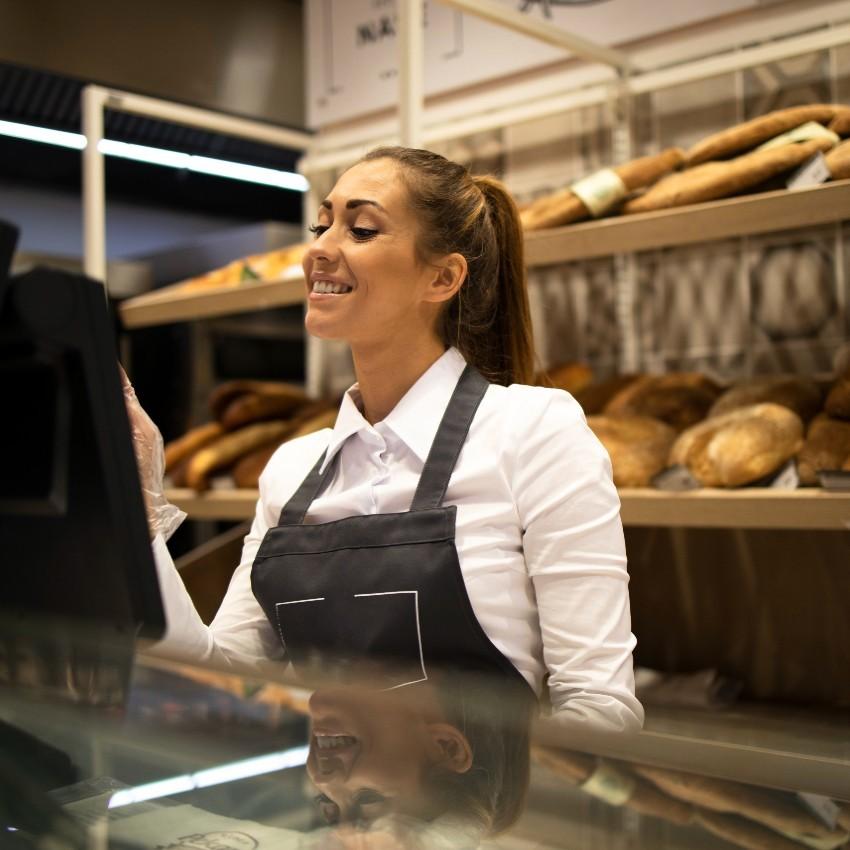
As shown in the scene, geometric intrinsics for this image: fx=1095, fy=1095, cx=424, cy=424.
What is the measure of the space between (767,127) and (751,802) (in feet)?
5.18

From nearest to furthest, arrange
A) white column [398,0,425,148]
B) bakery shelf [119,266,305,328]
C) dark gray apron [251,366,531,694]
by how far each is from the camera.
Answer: dark gray apron [251,366,531,694] → white column [398,0,425,148] → bakery shelf [119,266,305,328]

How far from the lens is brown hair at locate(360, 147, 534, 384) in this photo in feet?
3.96

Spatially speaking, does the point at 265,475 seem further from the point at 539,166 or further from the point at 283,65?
the point at 283,65

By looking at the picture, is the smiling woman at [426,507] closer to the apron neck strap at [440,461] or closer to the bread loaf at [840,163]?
the apron neck strap at [440,461]

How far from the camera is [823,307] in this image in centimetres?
205

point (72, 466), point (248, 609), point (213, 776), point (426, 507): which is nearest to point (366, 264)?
point (426, 507)

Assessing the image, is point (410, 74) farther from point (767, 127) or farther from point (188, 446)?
point (188, 446)

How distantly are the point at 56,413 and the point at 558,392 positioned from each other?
2.16ft

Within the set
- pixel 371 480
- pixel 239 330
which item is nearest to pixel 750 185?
pixel 371 480

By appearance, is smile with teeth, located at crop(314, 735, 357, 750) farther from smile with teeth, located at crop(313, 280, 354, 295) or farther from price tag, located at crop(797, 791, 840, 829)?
smile with teeth, located at crop(313, 280, 354, 295)

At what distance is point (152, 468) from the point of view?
0.98 m

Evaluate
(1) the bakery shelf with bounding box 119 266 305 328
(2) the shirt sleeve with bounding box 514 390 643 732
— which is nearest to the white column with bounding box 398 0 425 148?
(1) the bakery shelf with bounding box 119 266 305 328

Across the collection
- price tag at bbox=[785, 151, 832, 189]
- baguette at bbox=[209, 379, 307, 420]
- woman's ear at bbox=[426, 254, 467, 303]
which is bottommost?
baguette at bbox=[209, 379, 307, 420]

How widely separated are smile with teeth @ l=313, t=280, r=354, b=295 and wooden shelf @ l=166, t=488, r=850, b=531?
0.76 m
